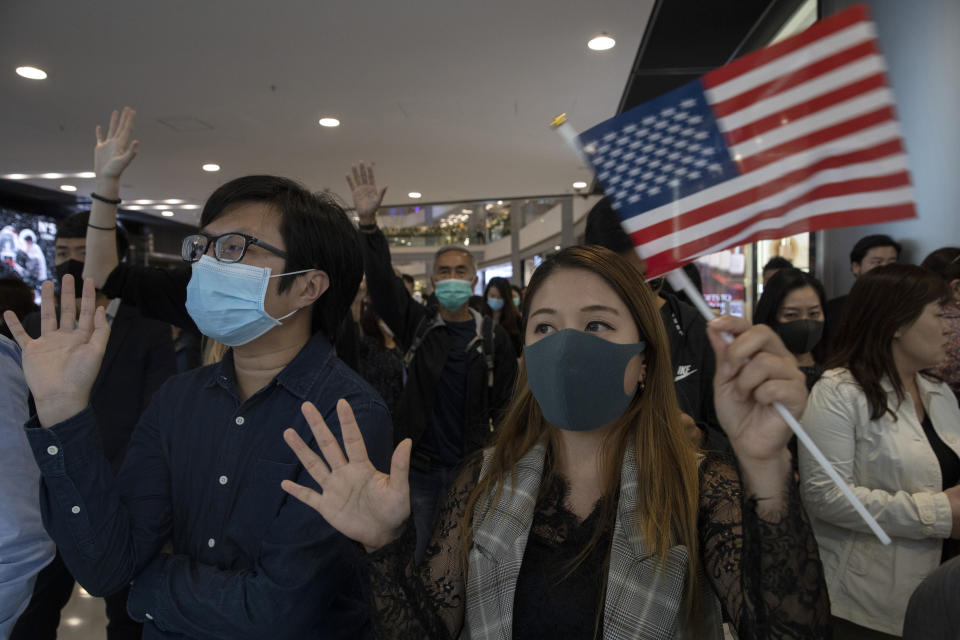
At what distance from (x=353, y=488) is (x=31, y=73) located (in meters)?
6.54

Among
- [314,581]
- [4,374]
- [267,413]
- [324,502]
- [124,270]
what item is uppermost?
[124,270]

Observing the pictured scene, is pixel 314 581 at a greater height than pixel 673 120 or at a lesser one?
lesser

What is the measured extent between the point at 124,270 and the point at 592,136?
1594 millimetres

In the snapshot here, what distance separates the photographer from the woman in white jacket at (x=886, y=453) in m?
1.89

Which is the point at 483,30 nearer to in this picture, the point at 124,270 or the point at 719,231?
the point at 124,270

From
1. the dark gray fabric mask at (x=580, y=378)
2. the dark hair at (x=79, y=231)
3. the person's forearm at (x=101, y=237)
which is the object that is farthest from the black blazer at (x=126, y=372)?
the dark gray fabric mask at (x=580, y=378)

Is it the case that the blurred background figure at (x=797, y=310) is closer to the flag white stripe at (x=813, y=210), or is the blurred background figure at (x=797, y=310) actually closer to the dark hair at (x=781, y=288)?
the dark hair at (x=781, y=288)

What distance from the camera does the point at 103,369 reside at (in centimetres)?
259

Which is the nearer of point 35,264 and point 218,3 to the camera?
point 218,3

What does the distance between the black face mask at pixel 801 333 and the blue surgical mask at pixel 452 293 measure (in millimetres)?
1585

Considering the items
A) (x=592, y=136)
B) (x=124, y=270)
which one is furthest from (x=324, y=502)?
(x=124, y=270)

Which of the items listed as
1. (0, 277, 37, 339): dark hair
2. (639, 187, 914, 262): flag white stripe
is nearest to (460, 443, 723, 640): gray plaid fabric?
(639, 187, 914, 262): flag white stripe

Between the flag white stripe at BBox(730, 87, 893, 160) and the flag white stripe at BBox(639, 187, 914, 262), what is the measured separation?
14 centimetres

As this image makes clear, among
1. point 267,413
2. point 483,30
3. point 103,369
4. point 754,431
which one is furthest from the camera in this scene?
point 483,30
